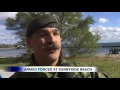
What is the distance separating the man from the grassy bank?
19 cm

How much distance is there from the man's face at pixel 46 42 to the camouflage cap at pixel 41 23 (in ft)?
0.24

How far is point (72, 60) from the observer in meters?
3.87

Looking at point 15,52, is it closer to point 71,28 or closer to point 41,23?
point 41,23

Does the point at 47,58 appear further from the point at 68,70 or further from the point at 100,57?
the point at 100,57

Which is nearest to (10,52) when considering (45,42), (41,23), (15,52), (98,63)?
(15,52)

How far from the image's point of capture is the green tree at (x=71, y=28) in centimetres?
385

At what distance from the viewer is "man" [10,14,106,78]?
145 inches

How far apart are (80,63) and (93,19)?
869 millimetres

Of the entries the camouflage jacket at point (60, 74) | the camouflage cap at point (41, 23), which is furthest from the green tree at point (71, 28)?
the camouflage jacket at point (60, 74)

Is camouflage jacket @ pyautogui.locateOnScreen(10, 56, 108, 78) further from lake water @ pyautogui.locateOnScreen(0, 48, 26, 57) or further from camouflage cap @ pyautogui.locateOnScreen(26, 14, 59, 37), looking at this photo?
camouflage cap @ pyautogui.locateOnScreen(26, 14, 59, 37)

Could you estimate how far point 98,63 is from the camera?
388 cm

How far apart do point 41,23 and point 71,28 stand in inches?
25.9
